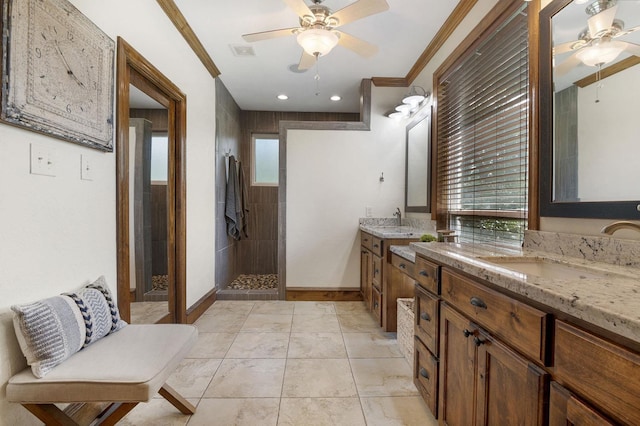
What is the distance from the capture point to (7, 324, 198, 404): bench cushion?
1.07 m

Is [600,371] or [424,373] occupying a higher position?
[600,371]

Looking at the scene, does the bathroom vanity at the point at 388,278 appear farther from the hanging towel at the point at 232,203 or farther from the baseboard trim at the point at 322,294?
the hanging towel at the point at 232,203

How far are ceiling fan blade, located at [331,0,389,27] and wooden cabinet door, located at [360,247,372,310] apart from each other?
2159 millimetres

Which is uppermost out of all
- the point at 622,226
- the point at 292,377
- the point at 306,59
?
the point at 306,59

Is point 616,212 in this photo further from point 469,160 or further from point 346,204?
point 346,204

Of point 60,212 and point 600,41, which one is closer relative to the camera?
point 600,41

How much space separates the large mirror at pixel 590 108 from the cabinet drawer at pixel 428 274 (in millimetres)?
605

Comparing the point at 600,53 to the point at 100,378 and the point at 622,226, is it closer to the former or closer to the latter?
the point at 622,226

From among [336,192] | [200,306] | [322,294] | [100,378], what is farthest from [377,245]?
[100,378]

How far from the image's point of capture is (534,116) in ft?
4.90

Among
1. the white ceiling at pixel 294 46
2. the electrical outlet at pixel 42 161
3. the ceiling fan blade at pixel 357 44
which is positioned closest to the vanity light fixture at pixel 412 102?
the white ceiling at pixel 294 46

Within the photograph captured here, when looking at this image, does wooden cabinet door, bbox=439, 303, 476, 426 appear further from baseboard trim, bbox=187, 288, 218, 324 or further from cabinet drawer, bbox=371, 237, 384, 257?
baseboard trim, bbox=187, 288, 218, 324

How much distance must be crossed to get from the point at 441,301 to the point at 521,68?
1358 mm

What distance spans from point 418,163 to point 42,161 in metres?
3.07
